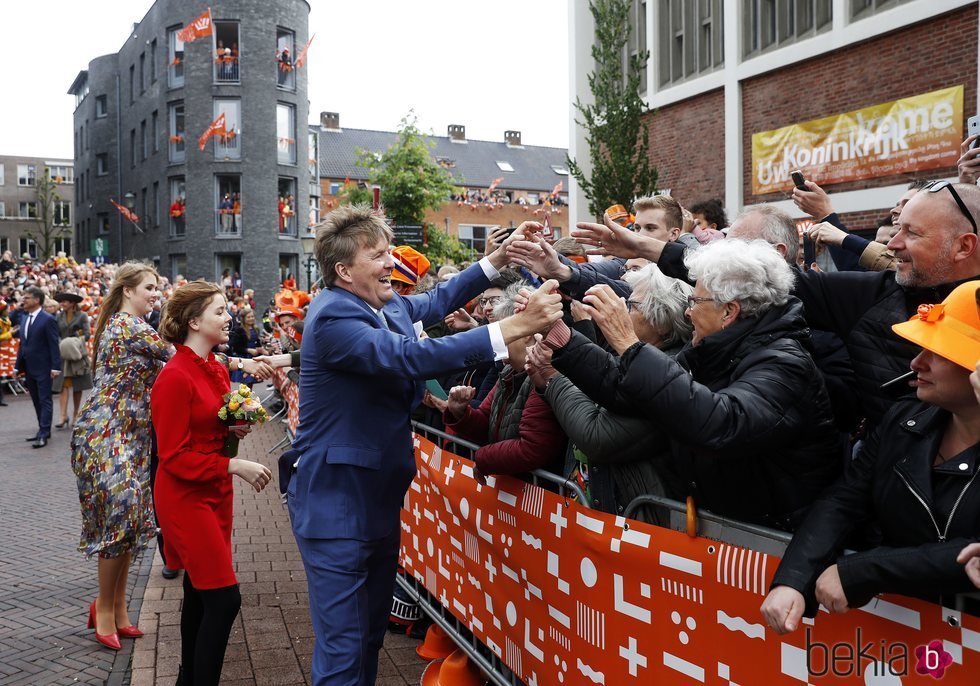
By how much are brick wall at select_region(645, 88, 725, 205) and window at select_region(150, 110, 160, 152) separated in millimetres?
32701

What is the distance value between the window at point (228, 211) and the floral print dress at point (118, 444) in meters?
37.3

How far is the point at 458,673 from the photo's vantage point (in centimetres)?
430

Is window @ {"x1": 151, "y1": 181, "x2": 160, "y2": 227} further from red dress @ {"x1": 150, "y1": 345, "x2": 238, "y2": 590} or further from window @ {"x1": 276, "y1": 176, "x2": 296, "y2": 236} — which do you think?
red dress @ {"x1": 150, "y1": 345, "x2": 238, "y2": 590}

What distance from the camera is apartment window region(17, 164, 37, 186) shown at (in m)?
92.9

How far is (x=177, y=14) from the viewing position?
139 ft

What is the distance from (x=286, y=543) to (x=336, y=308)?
4.54 m

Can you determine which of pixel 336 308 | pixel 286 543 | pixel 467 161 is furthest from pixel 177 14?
pixel 336 308

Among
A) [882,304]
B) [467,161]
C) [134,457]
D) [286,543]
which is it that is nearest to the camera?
[882,304]

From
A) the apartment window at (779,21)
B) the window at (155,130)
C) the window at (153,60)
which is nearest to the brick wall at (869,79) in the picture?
the apartment window at (779,21)

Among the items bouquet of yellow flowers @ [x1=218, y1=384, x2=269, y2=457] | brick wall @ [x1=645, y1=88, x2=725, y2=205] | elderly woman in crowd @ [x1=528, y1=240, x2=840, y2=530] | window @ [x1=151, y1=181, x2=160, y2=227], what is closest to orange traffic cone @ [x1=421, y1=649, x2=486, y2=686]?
bouquet of yellow flowers @ [x1=218, y1=384, x2=269, y2=457]

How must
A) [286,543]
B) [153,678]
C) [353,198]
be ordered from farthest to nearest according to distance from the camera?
1. [353,198]
2. [286,543]
3. [153,678]

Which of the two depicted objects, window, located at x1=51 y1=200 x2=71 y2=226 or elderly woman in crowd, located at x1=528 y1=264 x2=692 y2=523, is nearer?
elderly woman in crowd, located at x1=528 y1=264 x2=692 y2=523

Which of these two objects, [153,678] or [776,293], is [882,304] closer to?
[776,293]

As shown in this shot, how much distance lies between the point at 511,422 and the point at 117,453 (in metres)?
2.64
